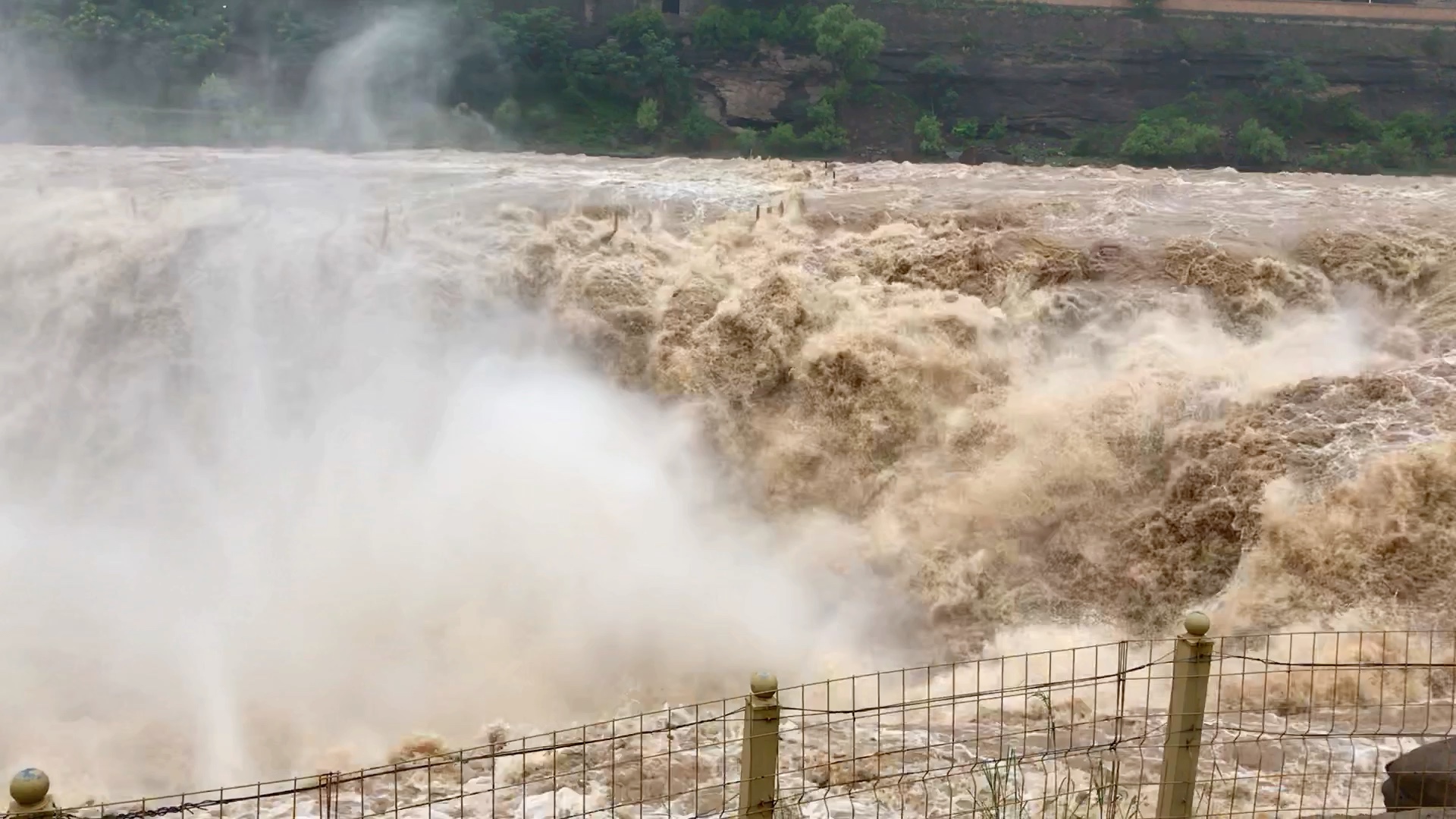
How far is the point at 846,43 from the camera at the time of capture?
20391mm

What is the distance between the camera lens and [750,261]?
30.2 feet

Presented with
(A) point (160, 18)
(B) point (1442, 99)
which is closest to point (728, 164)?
(A) point (160, 18)

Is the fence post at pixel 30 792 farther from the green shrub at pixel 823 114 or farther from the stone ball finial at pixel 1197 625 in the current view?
the green shrub at pixel 823 114

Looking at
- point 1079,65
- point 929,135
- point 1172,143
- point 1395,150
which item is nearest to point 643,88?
point 929,135

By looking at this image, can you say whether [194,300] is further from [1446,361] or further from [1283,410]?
[1446,361]

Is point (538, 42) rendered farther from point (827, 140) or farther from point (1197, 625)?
point (1197, 625)

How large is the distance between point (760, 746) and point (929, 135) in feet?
58.5

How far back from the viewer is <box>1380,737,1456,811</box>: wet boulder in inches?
147

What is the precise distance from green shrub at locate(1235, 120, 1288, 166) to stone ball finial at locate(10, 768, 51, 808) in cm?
1858

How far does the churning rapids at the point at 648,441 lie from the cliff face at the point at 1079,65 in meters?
9.70

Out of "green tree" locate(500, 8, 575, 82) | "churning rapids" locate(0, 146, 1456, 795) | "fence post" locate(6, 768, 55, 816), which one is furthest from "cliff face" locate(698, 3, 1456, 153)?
"fence post" locate(6, 768, 55, 816)

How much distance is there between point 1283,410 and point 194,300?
6899 mm

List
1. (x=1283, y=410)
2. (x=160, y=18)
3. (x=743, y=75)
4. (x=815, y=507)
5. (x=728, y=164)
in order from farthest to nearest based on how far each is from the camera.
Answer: (x=743, y=75)
(x=160, y=18)
(x=728, y=164)
(x=815, y=507)
(x=1283, y=410)

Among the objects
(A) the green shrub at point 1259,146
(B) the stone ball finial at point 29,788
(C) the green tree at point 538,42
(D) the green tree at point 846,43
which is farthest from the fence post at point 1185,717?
(D) the green tree at point 846,43
